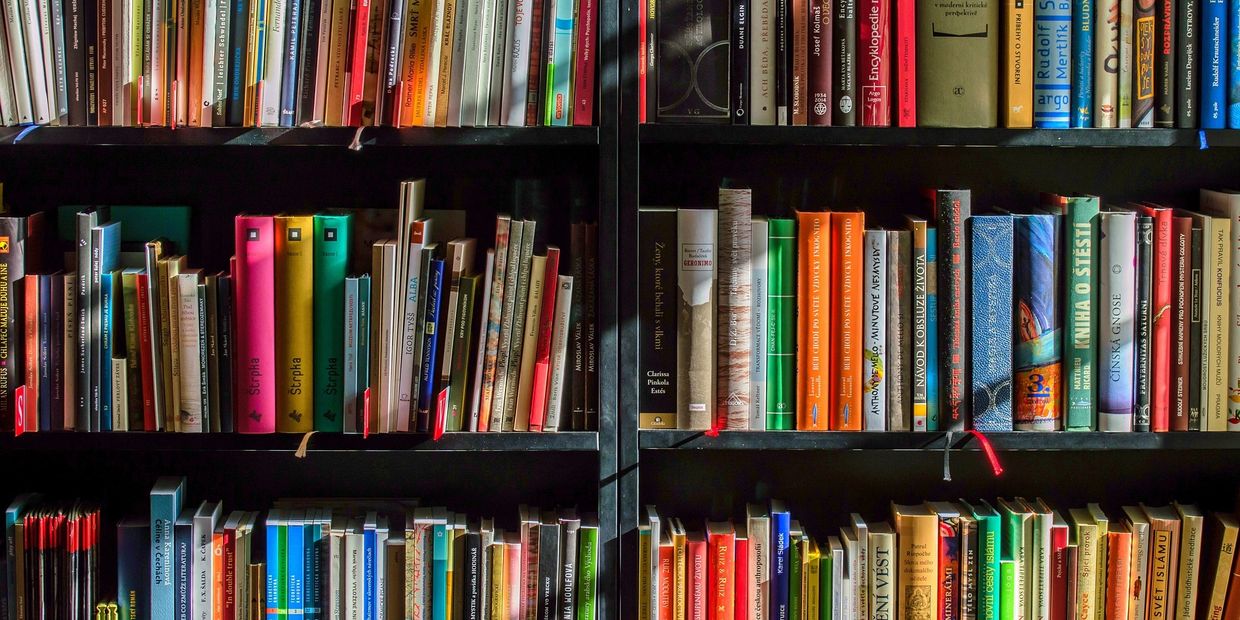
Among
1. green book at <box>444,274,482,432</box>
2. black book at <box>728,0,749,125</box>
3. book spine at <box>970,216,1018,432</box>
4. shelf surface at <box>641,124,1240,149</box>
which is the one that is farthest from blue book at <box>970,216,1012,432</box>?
green book at <box>444,274,482,432</box>

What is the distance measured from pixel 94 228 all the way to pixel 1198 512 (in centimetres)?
162

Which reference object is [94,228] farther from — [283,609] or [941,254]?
[941,254]

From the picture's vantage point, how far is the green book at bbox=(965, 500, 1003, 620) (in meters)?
1.67

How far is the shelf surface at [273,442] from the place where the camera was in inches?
62.4

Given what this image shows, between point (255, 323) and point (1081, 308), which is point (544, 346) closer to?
point (255, 323)

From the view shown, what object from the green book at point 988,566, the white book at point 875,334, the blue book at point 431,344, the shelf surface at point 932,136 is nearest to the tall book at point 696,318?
the shelf surface at point 932,136

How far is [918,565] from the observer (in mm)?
1680

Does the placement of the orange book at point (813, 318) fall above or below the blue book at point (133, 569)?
above

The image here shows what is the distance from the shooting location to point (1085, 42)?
1.57m

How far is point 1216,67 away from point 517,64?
3.03ft

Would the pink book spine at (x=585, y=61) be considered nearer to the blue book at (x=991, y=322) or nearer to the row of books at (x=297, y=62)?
the row of books at (x=297, y=62)

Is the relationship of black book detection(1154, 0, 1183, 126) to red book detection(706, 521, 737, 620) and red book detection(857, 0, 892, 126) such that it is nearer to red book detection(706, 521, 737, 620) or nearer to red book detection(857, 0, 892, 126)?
red book detection(857, 0, 892, 126)

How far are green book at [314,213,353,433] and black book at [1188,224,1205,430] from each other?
3.75ft

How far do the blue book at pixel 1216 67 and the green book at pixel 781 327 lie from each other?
1.87 ft
